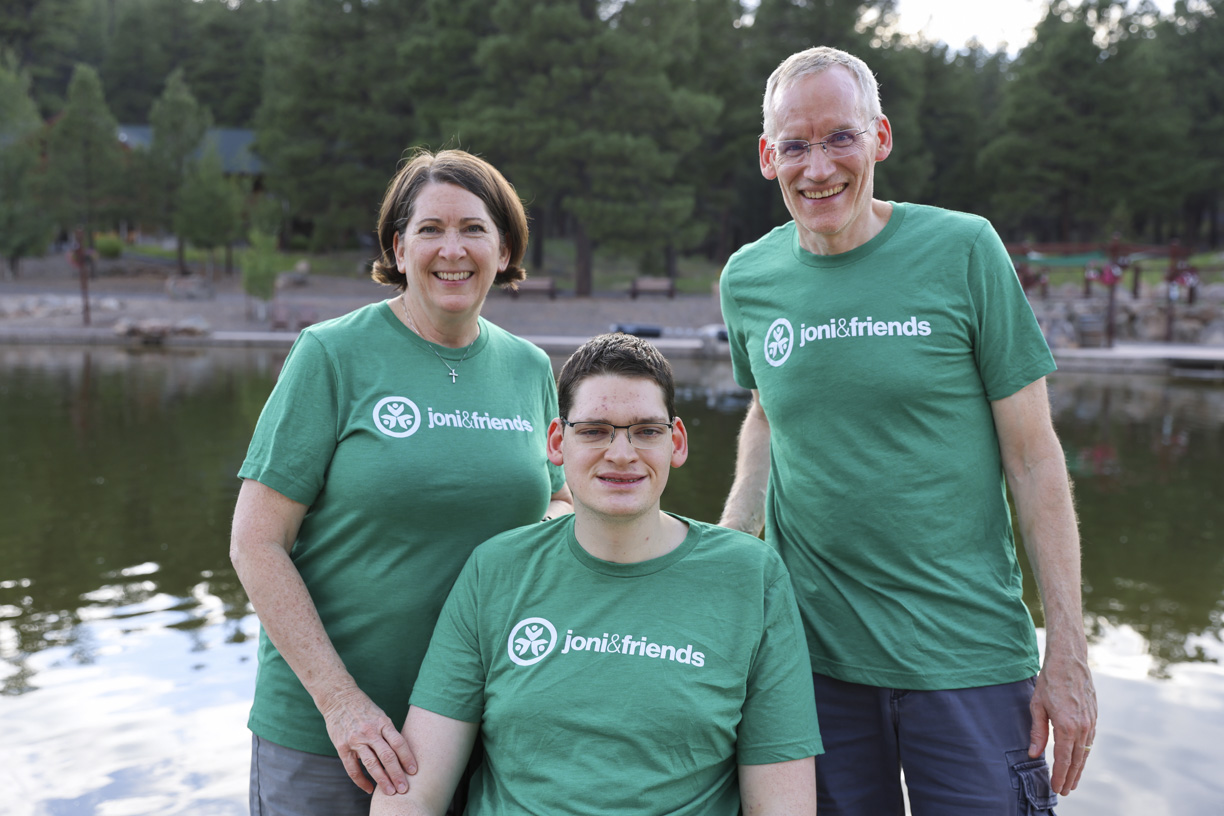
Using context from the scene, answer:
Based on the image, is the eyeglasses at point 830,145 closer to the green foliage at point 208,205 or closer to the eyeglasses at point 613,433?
the eyeglasses at point 613,433

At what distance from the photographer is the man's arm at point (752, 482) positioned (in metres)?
2.75

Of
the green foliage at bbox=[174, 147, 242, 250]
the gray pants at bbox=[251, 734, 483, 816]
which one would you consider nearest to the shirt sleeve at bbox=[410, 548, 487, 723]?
the gray pants at bbox=[251, 734, 483, 816]

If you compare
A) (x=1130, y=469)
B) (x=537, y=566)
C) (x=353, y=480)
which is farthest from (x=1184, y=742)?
(x=1130, y=469)

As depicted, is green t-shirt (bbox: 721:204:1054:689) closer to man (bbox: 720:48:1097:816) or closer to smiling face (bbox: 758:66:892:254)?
man (bbox: 720:48:1097:816)

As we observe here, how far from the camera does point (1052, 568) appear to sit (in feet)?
7.32

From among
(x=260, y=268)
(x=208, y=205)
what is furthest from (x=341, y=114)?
(x=260, y=268)

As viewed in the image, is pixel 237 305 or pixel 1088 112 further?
pixel 1088 112

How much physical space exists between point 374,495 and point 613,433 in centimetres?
55

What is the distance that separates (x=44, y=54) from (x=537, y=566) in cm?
6644

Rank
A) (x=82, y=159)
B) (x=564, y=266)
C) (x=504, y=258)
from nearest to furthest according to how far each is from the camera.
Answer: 1. (x=504, y=258)
2. (x=82, y=159)
3. (x=564, y=266)

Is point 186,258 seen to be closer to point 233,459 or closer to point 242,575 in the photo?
point 233,459

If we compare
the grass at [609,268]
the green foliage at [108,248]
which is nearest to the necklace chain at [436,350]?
the grass at [609,268]

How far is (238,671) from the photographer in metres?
5.83

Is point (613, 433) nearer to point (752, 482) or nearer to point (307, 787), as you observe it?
point (752, 482)
